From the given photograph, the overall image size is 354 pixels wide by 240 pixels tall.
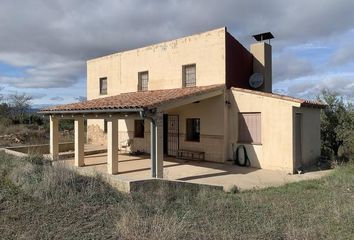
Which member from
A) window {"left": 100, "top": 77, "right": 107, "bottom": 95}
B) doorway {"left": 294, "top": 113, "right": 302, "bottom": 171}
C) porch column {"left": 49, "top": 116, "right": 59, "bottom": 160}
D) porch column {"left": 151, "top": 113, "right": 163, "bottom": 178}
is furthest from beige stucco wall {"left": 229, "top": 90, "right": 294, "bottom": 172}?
window {"left": 100, "top": 77, "right": 107, "bottom": 95}

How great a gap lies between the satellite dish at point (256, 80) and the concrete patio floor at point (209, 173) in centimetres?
462

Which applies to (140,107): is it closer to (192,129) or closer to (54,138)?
(192,129)

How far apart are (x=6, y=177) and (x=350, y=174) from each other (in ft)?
36.9

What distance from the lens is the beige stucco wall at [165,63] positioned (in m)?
17.0

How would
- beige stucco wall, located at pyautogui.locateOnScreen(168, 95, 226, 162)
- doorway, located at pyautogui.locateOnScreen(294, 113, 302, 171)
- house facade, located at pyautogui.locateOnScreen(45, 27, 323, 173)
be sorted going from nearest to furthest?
1. house facade, located at pyautogui.locateOnScreen(45, 27, 323, 173)
2. doorway, located at pyautogui.locateOnScreen(294, 113, 302, 171)
3. beige stucco wall, located at pyautogui.locateOnScreen(168, 95, 226, 162)

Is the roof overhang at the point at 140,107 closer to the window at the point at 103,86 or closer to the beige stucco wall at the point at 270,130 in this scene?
the beige stucco wall at the point at 270,130

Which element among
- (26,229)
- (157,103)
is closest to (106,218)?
(26,229)

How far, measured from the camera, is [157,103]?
12258 mm

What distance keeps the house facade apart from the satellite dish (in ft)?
0.18

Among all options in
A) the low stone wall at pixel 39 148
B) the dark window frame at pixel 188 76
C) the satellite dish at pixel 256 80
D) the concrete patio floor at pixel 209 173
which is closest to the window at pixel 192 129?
the concrete patio floor at pixel 209 173

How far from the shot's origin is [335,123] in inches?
808

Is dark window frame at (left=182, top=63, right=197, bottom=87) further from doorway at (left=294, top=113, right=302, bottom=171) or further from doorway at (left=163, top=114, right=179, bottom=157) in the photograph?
doorway at (left=294, top=113, right=302, bottom=171)

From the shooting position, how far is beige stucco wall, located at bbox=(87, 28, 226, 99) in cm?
1705

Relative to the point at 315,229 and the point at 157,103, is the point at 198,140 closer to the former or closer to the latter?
the point at 157,103
